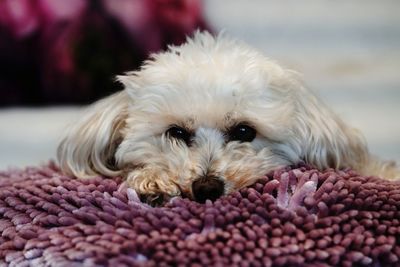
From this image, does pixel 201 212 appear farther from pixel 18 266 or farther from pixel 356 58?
pixel 356 58

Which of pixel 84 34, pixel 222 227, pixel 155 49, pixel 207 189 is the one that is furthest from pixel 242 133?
pixel 84 34

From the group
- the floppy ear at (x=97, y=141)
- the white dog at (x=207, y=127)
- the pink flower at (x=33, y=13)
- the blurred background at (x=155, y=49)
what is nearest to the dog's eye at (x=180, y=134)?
the white dog at (x=207, y=127)

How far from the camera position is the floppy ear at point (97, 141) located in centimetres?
109

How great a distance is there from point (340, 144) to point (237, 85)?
0.20 m

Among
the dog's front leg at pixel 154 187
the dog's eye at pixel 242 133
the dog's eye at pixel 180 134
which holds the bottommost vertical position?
the dog's front leg at pixel 154 187

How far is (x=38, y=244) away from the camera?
793 millimetres

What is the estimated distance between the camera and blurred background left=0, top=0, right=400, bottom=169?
1.70 metres

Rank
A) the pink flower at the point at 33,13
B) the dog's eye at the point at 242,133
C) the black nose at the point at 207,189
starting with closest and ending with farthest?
the black nose at the point at 207,189
the dog's eye at the point at 242,133
the pink flower at the point at 33,13

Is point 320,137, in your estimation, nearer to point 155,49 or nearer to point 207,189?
point 207,189

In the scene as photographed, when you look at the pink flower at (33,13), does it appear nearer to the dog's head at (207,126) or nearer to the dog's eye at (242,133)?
the dog's head at (207,126)

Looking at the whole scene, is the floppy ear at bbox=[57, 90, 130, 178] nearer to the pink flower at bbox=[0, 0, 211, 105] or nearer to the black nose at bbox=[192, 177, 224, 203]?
the black nose at bbox=[192, 177, 224, 203]

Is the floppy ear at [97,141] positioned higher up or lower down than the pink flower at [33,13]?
lower down

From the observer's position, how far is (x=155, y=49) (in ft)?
5.49

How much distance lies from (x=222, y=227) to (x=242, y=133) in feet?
0.96
